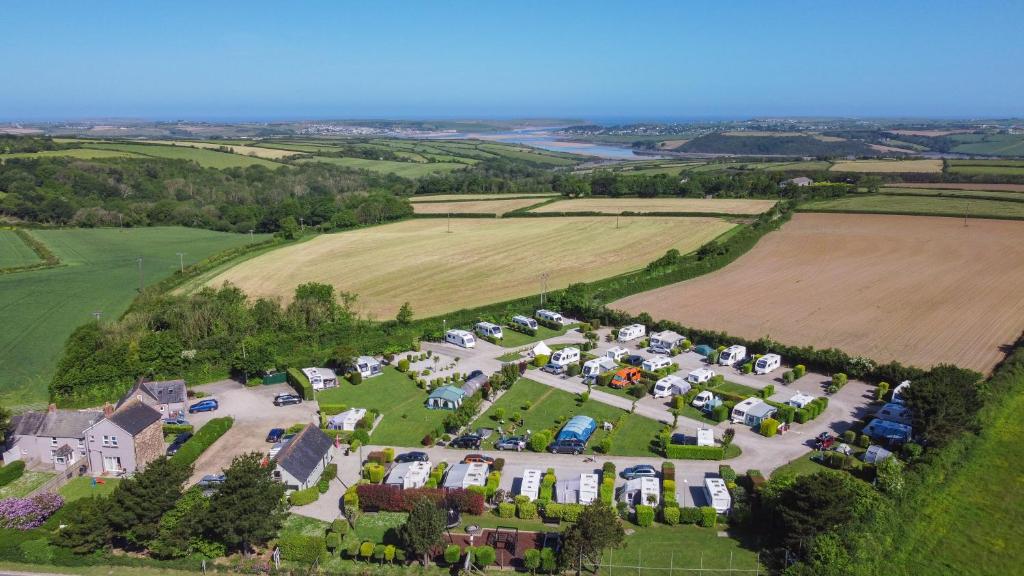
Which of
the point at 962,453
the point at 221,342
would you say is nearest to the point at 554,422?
the point at 962,453

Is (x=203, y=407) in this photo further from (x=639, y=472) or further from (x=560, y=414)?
(x=639, y=472)

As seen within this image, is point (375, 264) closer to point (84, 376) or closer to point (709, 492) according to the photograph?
point (84, 376)

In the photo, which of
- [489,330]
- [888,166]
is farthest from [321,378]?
[888,166]

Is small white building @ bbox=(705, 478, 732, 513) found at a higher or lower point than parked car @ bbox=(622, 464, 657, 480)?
higher

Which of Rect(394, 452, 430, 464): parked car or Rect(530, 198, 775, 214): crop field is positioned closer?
Rect(394, 452, 430, 464): parked car

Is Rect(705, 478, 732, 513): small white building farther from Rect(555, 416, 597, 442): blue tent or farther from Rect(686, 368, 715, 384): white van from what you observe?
Rect(686, 368, 715, 384): white van

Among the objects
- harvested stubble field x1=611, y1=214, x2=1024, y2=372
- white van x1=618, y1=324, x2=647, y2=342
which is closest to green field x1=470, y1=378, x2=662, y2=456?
white van x1=618, y1=324, x2=647, y2=342
